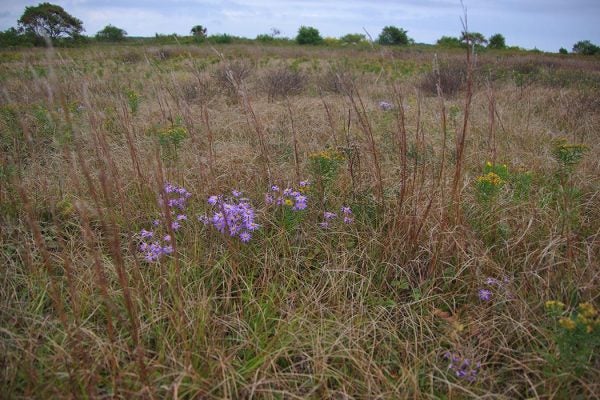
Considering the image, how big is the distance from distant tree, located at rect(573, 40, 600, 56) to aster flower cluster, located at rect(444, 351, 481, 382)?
31095 mm

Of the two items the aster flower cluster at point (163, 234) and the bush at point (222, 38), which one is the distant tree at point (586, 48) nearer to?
the bush at point (222, 38)

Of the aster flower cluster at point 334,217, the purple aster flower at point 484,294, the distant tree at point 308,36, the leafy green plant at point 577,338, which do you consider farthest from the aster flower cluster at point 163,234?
the distant tree at point 308,36

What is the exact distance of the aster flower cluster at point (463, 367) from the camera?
1.40 m

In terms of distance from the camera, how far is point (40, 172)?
2947 millimetres

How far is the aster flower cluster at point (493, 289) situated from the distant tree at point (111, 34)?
35217mm

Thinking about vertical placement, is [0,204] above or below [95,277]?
above

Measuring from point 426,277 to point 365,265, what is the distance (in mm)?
335

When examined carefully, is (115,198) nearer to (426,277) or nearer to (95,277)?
(95,277)

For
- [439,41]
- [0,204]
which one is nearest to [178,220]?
[0,204]

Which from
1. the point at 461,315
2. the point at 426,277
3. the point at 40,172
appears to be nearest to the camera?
the point at 461,315

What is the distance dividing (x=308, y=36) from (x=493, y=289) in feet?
103

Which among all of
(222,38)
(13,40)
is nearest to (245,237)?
(13,40)

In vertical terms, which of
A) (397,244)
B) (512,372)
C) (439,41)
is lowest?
(512,372)

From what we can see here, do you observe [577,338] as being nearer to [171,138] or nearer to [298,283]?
[298,283]
